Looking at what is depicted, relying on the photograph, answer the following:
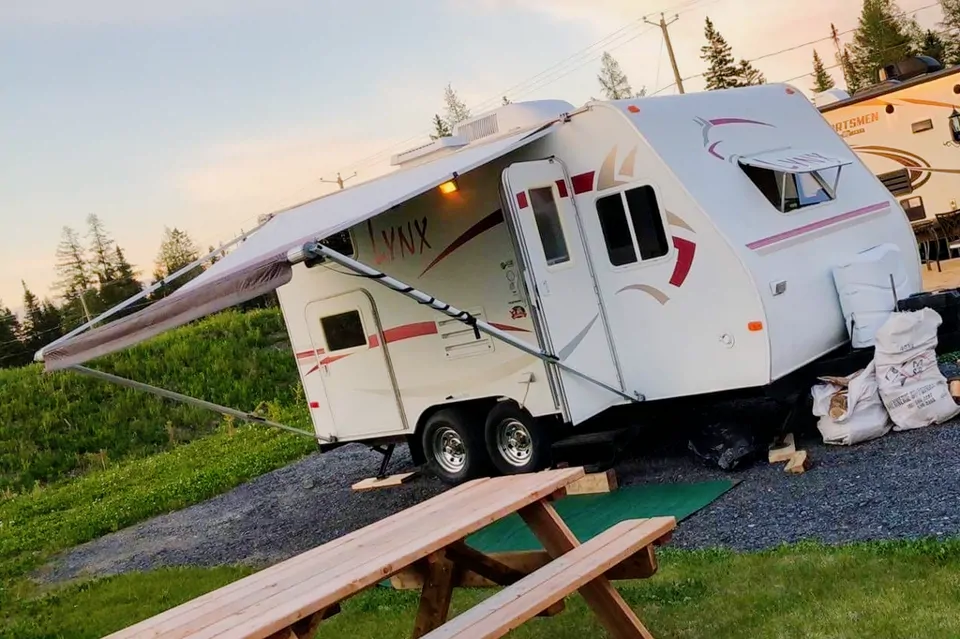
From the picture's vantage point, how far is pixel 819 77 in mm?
77000

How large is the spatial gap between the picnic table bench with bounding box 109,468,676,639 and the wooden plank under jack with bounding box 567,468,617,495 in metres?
3.17

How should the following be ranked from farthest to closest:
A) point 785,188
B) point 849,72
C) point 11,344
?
point 849,72, point 11,344, point 785,188

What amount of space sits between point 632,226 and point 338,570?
4.61 meters

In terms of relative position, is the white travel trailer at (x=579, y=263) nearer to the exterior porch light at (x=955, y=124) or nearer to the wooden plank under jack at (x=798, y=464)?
the wooden plank under jack at (x=798, y=464)

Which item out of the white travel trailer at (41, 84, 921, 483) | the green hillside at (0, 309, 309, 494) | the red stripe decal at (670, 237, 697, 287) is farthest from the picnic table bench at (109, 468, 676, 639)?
the green hillside at (0, 309, 309, 494)

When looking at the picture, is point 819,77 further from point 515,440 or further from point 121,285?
point 515,440

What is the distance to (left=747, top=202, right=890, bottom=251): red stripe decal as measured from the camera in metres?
7.27

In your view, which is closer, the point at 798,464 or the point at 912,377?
the point at 798,464

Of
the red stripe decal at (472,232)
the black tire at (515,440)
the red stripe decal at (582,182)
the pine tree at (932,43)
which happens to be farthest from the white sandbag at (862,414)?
the pine tree at (932,43)

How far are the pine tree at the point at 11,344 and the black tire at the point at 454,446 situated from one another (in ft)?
134

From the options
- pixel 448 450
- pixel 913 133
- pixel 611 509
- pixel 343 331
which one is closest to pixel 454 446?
pixel 448 450

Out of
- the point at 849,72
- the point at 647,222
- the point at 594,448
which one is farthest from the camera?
the point at 849,72

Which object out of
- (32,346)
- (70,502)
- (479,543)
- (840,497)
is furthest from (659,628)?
(32,346)

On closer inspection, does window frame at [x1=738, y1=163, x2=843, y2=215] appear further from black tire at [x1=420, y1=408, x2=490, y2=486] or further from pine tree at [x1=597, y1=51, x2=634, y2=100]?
pine tree at [x1=597, y1=51, x2=634, y2=100]
